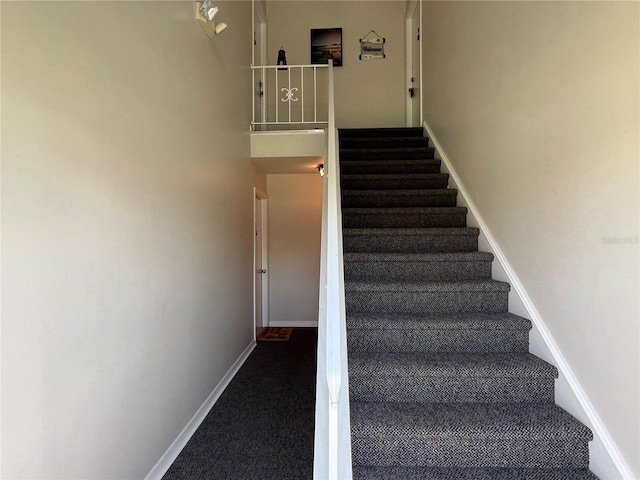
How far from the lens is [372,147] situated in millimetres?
3742

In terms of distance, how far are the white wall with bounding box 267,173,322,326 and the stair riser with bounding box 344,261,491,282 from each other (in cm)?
260

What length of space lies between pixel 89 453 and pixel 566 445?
1884 mm

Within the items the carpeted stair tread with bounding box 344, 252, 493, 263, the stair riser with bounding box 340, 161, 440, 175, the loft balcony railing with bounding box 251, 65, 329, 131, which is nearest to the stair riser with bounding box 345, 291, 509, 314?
the carpeted stair tread with bounding box 344, 252, 493, 263

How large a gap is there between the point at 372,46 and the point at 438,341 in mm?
4571

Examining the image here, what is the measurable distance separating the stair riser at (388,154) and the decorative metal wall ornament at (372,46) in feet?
7.19

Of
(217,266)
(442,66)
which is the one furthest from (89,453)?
(442,66)

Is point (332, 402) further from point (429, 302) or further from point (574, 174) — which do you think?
point (574, 174)

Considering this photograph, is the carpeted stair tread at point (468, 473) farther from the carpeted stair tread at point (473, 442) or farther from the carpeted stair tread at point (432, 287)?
the carpeted stair tread at point (432, 287)

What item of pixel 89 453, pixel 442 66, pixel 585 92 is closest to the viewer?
pixel 89 453

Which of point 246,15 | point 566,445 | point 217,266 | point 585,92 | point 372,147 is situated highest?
point 246,15

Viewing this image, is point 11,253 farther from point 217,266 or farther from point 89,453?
point 217,266

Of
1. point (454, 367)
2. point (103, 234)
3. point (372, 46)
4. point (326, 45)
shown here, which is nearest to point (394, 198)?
point (454, 367)

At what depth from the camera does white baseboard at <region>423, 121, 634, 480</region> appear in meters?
1.20

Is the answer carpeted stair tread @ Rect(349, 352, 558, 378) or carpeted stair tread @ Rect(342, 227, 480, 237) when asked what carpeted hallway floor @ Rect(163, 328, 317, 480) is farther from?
carpeted stair tread @ Rect(342, 227, 480, 237)
